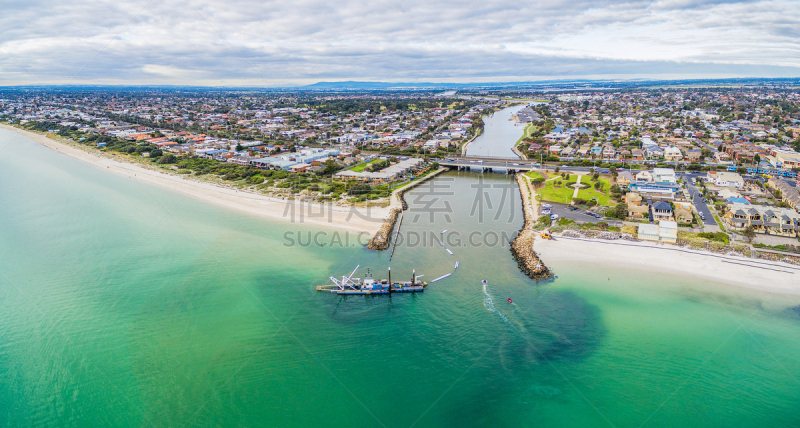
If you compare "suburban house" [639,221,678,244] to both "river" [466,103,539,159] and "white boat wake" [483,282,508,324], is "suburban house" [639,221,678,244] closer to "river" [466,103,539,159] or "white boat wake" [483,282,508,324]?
"white boat wake" [483,282,508,324]

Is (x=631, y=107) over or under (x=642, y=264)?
over

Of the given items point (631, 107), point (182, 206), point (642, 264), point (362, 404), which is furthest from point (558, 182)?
point (631, 107)

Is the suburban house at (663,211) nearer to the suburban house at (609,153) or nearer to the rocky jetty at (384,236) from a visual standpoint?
the rocky jetty at (384,236)

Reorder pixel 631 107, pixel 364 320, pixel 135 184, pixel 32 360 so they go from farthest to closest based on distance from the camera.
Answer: pixel 631 107, pixel 135 184, pixel 364 320, pixel 32 360

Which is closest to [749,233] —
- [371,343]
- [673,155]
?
[371,343]

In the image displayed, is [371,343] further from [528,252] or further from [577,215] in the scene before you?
[577,215]

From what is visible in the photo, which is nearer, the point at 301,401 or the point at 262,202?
the point at 301,401

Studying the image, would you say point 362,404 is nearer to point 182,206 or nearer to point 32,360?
point 32,360
